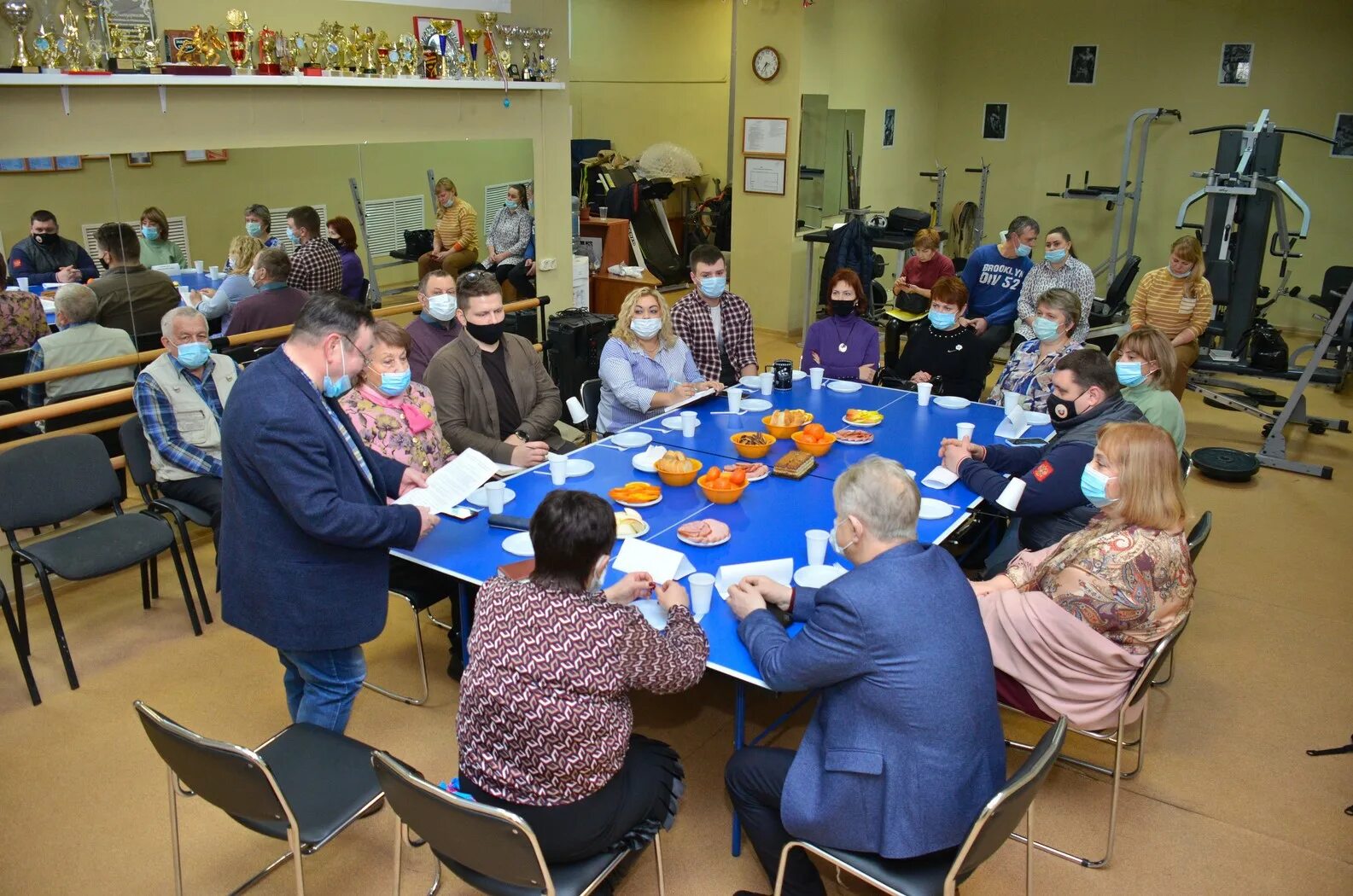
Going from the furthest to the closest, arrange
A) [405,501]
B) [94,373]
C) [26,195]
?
[94,373], [26,195], [405,501]

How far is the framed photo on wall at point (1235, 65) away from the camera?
9875 millimetres

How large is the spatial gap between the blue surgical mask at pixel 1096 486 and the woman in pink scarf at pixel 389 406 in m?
2.48

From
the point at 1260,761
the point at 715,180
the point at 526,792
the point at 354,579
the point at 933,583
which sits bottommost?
the point at 1260,761

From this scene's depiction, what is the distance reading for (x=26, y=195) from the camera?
4.74m

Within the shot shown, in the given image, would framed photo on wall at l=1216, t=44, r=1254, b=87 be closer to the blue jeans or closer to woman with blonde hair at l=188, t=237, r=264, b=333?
woman with blonde hair at l=188, t=237, r=264, b=333

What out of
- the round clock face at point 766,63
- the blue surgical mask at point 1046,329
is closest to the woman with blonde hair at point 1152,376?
the blue surgical mask at point 1046,329

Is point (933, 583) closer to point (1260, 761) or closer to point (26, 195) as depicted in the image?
point (1260, 761)

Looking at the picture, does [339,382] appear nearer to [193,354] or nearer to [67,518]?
[193,354]

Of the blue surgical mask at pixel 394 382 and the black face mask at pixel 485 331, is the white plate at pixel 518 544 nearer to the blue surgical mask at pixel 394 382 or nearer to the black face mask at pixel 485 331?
the blue surgical mask at pixel 394 382

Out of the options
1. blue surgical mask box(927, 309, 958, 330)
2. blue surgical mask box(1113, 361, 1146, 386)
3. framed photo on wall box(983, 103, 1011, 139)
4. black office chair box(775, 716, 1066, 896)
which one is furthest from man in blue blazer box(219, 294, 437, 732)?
framed photo on wall box(983, 103, 1011, 139)

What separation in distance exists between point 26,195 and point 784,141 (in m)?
6.31

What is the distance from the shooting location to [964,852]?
7.45ft

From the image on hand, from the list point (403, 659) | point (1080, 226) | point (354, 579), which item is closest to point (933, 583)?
point (354, 579)

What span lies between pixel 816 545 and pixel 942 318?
10.3 ft
